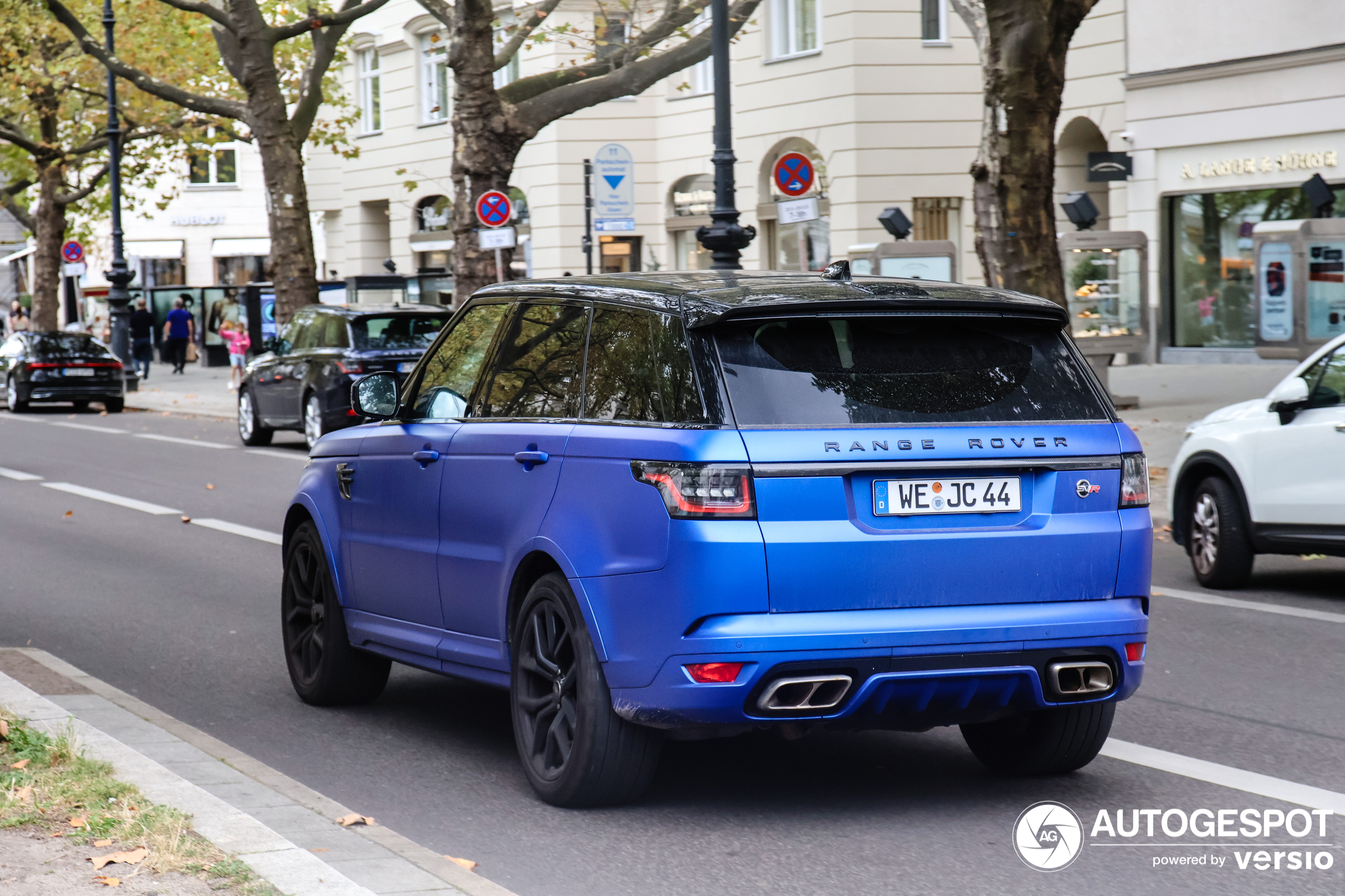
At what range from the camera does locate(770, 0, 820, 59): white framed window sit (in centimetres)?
3409

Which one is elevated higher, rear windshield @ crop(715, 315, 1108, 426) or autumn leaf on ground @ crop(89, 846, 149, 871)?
rear windshield @ crop(715, 315, 1108, 426)

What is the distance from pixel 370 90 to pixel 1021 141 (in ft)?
106

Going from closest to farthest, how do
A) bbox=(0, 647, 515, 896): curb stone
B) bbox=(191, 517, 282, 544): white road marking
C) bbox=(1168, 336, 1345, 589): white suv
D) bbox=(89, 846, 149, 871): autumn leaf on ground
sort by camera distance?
bbox=(0, 647, 515, 896): curb stone < bbox=(89, 846, 149, 871): autumn leaf on ground < bbox=(1168, 336, 1345, 589): white suv < bbox=(191, 517, 282, 544): white road marking

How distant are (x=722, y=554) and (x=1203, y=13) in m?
25.0

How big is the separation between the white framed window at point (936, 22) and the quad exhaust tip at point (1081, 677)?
96.6 ft

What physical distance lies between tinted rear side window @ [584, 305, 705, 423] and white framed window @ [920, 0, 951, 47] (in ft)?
95.2

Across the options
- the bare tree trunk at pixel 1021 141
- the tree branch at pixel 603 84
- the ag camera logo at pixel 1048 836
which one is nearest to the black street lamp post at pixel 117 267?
the tree branch at pixel 603 84

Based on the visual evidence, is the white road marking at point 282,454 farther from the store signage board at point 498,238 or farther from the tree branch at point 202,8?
the tree branch at point 202,8

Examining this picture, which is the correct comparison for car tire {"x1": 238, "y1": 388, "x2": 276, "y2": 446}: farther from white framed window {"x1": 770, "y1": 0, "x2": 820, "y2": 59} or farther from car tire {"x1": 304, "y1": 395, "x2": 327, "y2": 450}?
white framed window {"x1": 770, "y1": 0, "x2": 820, "y2": 59}

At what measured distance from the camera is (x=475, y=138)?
957 inches

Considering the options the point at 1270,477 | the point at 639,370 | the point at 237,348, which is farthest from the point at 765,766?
the point at 237,348

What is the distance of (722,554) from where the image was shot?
4.95 m

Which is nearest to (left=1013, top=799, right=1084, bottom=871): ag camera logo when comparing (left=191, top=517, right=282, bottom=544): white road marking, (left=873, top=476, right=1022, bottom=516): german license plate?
(left=873, top=476, right=1022, bottom=516): german license plate

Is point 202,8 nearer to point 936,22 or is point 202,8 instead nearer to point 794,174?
point 794,174
